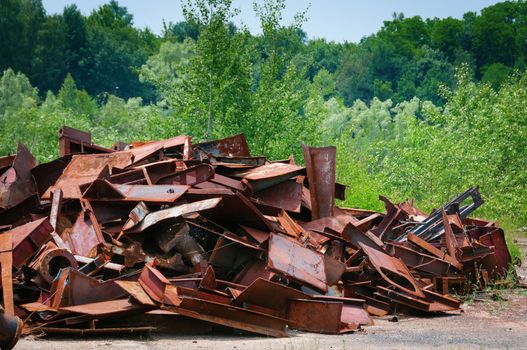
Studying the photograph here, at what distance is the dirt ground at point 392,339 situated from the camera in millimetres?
7821

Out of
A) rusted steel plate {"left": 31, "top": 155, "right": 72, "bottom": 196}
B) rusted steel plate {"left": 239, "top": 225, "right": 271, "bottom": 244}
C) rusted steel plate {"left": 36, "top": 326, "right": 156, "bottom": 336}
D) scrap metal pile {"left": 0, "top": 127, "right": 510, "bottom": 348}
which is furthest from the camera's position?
rusted steel plate {"left": 31, "top": 155, "right": 72, "bottom": 196}

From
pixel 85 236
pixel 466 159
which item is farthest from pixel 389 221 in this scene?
pixel 466 159

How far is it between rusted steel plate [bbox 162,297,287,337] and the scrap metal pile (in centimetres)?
1

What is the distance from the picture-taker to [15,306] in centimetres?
864

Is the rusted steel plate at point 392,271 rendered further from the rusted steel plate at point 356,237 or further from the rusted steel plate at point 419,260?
the rusted steel plate at point 419,260

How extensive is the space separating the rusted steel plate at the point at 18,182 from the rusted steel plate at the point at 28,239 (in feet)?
4.82

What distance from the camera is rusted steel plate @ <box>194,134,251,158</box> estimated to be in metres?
12.9

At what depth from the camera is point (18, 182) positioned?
11.0 m

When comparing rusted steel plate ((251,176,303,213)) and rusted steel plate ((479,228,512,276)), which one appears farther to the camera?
rusted steel plate ((479,228,512,276))

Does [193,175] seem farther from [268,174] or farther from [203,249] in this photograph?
[203,249]

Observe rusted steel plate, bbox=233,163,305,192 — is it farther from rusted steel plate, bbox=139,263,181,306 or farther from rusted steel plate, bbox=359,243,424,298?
rusted steel plate, bbox=139,263,181,306

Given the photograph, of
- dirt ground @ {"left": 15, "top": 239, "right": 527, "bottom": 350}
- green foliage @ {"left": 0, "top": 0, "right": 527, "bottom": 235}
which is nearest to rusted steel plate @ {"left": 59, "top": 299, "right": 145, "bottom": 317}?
dirt ground @ {"left": 15, "top": 239, "right": 527, "bottom": 350}

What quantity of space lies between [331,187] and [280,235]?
7.52ft

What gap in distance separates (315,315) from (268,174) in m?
2.88
